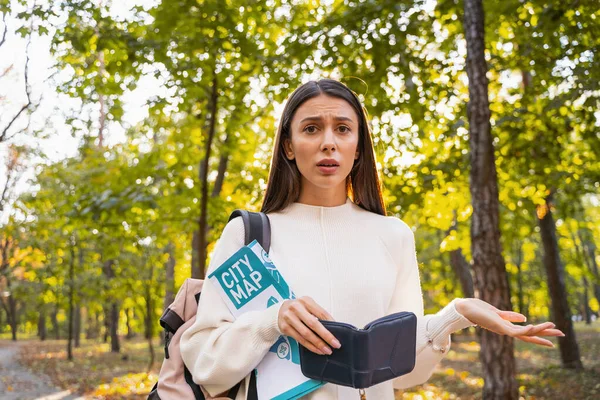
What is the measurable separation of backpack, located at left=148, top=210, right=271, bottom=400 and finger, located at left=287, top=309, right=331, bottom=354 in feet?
1.27

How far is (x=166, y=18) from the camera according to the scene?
6793 mm

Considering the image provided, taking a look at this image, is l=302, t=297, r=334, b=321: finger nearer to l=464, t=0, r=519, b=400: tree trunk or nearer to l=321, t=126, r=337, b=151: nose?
l=321, t=126, r=337, b=151: nose

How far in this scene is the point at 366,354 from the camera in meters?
1.40

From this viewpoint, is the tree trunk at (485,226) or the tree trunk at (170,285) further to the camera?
the tree trunk at (170,285)

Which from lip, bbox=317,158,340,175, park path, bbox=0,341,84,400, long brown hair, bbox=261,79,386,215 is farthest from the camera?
park path, bbox=0,341,84,400

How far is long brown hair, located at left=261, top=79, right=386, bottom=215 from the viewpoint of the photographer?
192cm

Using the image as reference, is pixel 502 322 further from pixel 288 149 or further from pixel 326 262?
pixel 288 149

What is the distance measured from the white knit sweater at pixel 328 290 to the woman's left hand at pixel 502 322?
3 cm

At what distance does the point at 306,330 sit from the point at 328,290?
0.37 meters

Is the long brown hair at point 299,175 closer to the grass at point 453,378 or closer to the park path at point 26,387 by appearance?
the grass at point 453,378

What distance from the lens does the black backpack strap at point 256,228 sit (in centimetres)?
178

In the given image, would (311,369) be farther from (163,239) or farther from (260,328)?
(163,239)

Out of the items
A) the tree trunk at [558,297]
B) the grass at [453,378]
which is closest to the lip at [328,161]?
the grass at [453,378]

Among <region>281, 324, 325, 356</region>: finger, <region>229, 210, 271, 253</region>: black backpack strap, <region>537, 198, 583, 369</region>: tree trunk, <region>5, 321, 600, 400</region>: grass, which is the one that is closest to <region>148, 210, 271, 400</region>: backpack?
<region>229, 210, 271, 253</region>: black backpack strap
